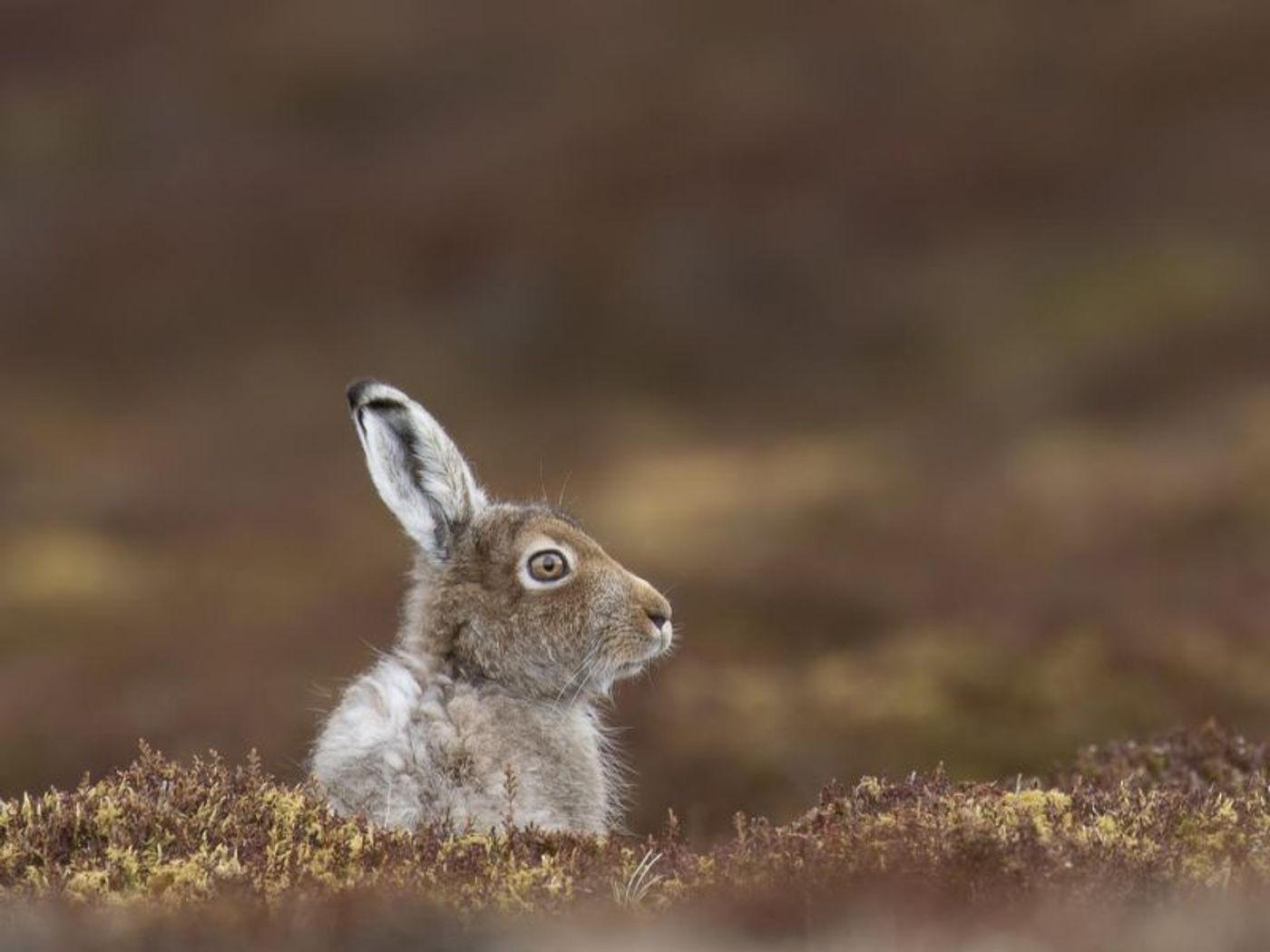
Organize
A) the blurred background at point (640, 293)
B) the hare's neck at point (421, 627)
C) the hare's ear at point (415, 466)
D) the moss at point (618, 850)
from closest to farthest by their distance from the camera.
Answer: the moss at point (618, 850)
the hare's neck at point (421, 627)
the hare's ear at point (415, 466)
the blurred background at point (640, 293)

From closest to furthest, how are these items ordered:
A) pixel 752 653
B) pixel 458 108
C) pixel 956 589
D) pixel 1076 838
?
1. pixel 1076 838
2. pixel 752 653
3. pixel 956 589
4. pixel 458 108

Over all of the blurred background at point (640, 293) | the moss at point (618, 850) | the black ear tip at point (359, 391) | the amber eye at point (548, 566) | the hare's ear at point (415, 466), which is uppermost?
the blurred background at point (640, 293)

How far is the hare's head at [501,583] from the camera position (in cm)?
1070

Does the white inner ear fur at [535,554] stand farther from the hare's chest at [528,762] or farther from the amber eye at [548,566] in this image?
the hare's chest at [528,762]

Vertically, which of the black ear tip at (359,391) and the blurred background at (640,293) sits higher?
the blurred background at (640,293)

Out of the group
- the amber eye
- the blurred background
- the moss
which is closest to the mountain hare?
the amber eye

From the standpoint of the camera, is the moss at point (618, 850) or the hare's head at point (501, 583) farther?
the hare's head at point (501, 583)

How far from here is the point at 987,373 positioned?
160 feet

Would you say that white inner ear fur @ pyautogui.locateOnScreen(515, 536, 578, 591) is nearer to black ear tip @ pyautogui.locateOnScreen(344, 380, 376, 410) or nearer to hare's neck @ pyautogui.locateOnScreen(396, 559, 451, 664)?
hare's neck @ pyautogui.locateOnScreen(396, 559, 451, 664)

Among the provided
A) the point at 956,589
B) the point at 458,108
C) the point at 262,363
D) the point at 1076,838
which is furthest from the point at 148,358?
the point at 1076,838

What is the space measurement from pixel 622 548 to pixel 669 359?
16.4 m

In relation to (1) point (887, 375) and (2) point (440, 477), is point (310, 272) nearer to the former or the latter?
(1) point (887, 375)

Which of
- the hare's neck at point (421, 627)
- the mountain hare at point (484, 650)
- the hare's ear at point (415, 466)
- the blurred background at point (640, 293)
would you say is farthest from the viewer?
the blurred background at point (640, 293)

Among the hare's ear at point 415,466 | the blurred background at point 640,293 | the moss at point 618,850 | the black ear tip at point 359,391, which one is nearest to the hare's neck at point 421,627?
the hare's ear at point 415,466
